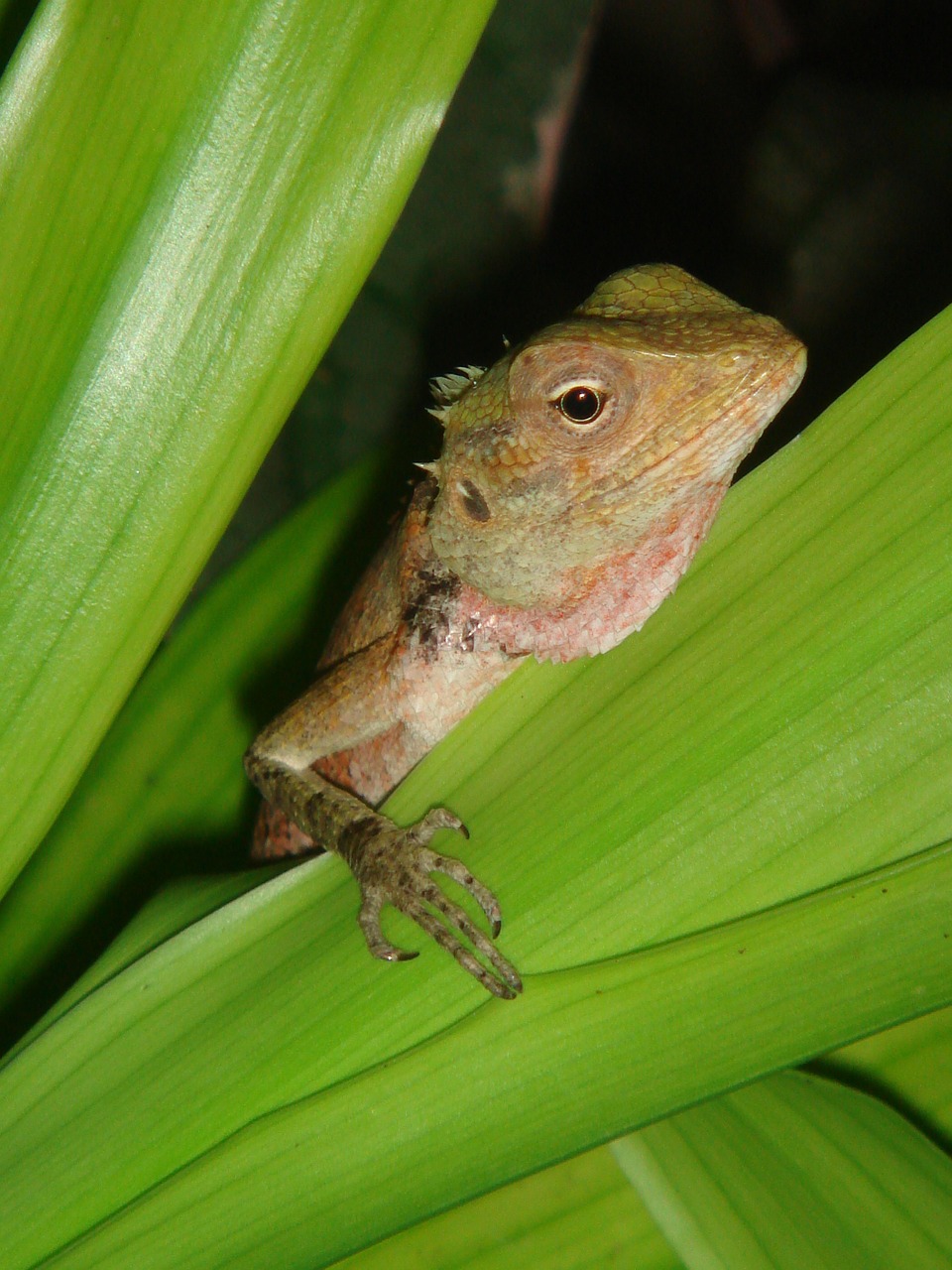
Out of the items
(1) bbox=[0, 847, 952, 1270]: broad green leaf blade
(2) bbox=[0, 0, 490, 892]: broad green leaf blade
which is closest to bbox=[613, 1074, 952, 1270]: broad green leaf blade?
(1) bbox=[0, 847, 952, 1270]: broad green leaf blade

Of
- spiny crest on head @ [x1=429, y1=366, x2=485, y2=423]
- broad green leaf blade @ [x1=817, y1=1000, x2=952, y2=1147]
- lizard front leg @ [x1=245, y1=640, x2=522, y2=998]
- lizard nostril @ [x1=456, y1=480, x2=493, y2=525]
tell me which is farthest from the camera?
spiny crest on head @ [x1=429, y1=366, x2=485, y2=423]

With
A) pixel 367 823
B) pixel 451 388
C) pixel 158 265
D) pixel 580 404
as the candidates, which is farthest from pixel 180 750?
pixel 158 265

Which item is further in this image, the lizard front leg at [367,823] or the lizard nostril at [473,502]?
the lizard nostril at [473,502]

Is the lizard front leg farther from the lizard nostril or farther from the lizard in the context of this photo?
the lizard nostril

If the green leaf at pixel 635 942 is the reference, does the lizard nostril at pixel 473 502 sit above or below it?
above

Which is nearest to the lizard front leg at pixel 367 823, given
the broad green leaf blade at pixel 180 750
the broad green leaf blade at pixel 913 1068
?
the broad green leaf blade at pixel 180 750

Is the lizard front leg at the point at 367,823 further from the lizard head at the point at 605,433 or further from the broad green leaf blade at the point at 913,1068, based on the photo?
the broad green leaf blade at the point at 913,1068

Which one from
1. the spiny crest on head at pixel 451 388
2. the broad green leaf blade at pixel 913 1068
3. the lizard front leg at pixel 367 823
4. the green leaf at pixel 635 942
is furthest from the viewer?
the spiny crest on head at pixel 451 388

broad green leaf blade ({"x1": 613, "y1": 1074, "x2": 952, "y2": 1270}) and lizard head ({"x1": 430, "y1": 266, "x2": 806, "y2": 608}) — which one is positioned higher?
lizard head ({"x1": 430, "y1": 266, "x2": 806, "y2": 608})
